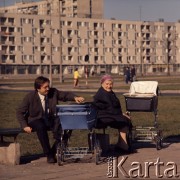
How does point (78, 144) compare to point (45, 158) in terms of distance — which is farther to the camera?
point (78, 144)

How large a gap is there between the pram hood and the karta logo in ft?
7.51

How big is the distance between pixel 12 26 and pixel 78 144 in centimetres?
11540

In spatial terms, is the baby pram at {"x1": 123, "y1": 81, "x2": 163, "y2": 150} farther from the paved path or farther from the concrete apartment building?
the concrete apartment building

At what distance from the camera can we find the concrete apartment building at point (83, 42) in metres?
128

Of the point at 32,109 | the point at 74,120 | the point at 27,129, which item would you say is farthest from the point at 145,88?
the point at 27,129

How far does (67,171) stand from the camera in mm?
10133

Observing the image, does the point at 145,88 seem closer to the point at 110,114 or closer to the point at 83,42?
the point at 110,114

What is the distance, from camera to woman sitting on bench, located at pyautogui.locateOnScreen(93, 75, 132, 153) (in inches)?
464

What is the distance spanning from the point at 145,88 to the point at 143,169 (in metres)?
3.37

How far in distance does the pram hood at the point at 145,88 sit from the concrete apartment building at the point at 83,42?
321 feet

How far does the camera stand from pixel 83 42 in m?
141

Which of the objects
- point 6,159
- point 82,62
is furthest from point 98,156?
point 82,62

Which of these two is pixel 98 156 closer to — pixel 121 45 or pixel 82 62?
pixel 82 62

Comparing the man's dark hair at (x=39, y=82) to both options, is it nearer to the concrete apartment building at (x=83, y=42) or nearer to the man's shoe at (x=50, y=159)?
the man's shoe at (x=50, y=159)
